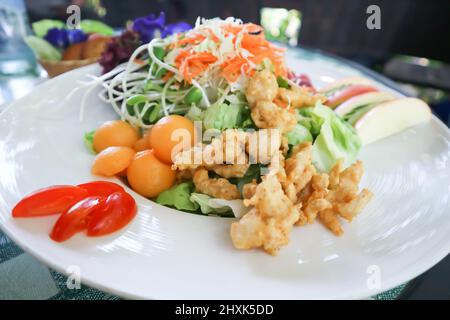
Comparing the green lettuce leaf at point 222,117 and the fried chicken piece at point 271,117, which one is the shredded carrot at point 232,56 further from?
the fried chicken piece at point 271,117

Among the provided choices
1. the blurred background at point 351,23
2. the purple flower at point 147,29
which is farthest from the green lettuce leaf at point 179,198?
the blurred background at point 351,23

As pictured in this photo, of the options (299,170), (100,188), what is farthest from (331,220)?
(100,188)

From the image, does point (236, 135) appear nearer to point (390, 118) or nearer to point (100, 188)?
point (100, 188)

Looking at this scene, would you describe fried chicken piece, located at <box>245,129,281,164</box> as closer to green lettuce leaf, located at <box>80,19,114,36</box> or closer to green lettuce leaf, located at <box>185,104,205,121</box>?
green lettuce leaf, located at <box>185,104,205,121</box>

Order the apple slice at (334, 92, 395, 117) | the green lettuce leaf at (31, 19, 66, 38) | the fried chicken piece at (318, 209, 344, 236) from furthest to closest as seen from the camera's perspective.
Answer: the green lettuce leaf at (31, 19, 66, 38) → the apple slice at (334, 92, 395, 117) → the fried chicken piece at (318, 209, 344, 236)

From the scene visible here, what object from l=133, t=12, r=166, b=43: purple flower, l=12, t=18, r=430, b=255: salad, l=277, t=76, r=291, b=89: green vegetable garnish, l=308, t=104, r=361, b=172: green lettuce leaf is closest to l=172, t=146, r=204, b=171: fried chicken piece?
l=12, t=18, r=430, b=255: salad
